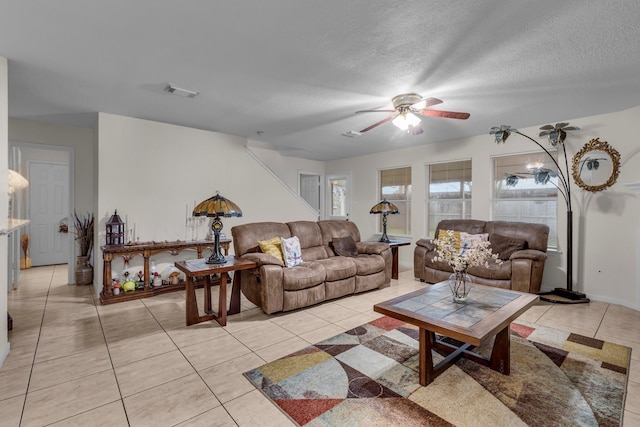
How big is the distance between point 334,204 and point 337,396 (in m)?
6.20

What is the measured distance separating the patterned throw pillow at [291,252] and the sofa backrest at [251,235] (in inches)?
9.6

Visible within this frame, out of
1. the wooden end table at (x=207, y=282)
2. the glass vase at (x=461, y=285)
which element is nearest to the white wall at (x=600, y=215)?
the glass vase at (x=461, y=285)

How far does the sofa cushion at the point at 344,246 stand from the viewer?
4652mm

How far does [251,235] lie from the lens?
3973 millimetres

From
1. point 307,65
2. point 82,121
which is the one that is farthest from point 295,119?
point 82,121

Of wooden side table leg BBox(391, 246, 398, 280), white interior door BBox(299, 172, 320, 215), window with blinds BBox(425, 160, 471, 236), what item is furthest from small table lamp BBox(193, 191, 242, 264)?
white interior door BBox(299, 172, 320, 215)

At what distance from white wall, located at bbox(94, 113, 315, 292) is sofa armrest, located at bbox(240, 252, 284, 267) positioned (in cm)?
173

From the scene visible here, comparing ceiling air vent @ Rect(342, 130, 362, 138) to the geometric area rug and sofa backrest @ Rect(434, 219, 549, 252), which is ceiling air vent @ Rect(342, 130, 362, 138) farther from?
the geometric area rug

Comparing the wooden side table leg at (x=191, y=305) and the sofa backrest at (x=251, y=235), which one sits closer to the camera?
the wooden side table leg at (x=191, y=305)

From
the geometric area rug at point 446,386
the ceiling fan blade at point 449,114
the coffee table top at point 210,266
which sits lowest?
the geometric area rug at point 446,386

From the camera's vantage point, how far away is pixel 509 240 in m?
4.40

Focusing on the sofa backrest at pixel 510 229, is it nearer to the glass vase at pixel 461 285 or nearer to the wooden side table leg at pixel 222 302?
the glass vase at pixel 461 285

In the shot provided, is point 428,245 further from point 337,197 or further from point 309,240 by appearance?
point 337,197

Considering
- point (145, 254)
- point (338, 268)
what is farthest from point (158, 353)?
point (338, 268)
